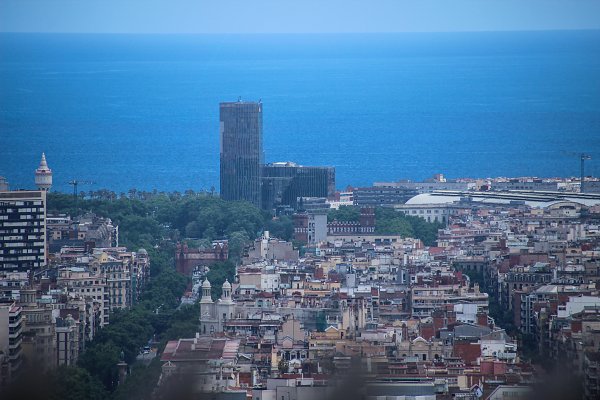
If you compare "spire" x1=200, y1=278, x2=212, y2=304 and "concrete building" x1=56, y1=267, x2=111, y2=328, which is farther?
"concrete building" x1=56, y1=267, x2=111, y2=328

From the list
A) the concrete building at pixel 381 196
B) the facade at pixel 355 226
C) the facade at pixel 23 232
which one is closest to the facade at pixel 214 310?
the facade at pixel 23 232

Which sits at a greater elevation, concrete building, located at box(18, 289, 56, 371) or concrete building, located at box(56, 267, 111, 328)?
concrete building, located at box(56, 267, 111, 328)

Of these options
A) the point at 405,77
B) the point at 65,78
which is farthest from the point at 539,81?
the point at 65,78

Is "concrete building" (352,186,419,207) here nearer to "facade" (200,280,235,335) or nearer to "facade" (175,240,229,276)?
"facade" (175,240,229,276)

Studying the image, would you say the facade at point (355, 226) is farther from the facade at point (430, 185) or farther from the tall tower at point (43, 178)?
the facade at point (430, 185)

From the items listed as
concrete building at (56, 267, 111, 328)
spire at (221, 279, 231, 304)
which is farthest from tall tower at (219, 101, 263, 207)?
spire at (221, 279, 231, 304)

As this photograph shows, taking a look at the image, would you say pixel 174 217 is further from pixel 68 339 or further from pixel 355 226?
pixel 68 339

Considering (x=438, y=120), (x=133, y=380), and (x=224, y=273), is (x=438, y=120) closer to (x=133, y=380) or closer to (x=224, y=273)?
(x=224, y=273)
